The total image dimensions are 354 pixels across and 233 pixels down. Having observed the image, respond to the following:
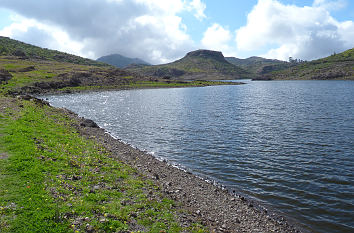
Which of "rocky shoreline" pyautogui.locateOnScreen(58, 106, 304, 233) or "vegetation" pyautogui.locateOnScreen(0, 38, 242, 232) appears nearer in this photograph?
"vegetation" pyautogui.locateOnScreen(0, 38, 242, 232)

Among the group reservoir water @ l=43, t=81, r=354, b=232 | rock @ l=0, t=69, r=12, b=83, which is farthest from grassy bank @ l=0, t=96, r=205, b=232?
rock @ l=0, t=69, r=12, b=83

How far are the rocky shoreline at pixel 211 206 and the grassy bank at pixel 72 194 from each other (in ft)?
4.13

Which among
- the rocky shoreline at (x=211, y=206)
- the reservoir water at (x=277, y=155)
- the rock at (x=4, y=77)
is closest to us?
the rocky shoreline at (x=211, y=206)

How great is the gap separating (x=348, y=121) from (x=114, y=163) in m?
51.1

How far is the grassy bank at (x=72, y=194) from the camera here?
38.4 feet

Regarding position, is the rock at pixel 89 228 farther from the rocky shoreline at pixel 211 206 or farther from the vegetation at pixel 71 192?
the rocky shoreline at pixel 211 206

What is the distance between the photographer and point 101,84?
17412 centimetres

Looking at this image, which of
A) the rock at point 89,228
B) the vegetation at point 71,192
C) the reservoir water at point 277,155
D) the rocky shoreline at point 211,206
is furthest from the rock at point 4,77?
the rock at point 89,228

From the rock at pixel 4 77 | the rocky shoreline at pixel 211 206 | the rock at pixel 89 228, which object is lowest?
the rocky shoreline at pixel 211 206

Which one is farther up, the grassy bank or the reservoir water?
the grassy bank

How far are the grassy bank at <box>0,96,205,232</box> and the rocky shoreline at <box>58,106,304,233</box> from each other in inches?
49.5

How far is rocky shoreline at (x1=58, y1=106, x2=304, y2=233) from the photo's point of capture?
49.8 feet

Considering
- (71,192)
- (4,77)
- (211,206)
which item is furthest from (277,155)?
(4,77)

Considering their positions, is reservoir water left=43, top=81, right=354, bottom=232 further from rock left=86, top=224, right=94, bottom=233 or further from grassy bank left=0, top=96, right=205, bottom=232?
rock left=86, top=224, right=94, bottom=233
